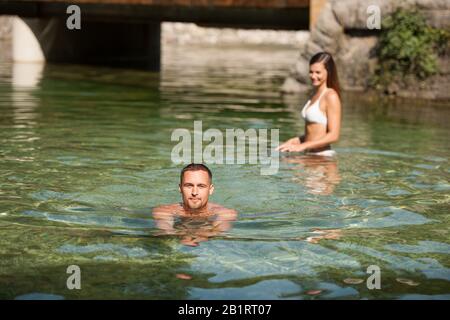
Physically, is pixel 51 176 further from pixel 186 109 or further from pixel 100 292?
pixel 186 109

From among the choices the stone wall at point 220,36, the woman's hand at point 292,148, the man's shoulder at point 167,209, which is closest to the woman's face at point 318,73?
the woman's hand at point 292,148

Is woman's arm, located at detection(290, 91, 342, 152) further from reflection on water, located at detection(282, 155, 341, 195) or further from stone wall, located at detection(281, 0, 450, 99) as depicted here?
stone wall, located at detection(281, 0, 450, 99)

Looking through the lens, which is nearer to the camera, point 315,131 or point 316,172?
point 316,172

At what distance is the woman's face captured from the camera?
901cm

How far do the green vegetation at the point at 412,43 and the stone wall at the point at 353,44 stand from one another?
0.26 meters

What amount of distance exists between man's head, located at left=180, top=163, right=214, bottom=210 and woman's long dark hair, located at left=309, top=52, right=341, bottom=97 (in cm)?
297

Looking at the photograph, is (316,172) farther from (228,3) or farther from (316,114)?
(228,3)

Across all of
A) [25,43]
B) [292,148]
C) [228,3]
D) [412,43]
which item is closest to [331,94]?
[292,148]

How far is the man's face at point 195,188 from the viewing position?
251 inches

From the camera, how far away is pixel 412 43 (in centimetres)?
1689

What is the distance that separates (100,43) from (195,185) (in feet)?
74.8

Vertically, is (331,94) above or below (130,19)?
below

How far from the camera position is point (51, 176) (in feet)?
27.8

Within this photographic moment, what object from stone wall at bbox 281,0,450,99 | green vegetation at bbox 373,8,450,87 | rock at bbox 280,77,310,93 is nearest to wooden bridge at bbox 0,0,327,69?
stone wall at bbox 281,0,450,99
